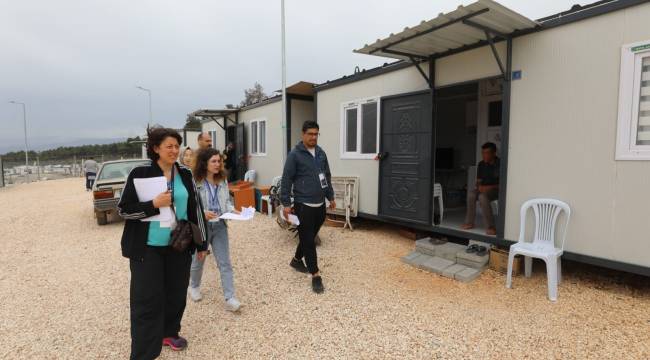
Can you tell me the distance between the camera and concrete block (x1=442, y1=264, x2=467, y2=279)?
13.7 ft

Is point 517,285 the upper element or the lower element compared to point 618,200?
lower

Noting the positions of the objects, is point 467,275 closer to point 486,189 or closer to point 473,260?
point 473,260

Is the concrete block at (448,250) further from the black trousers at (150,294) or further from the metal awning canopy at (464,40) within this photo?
the black trousers at (150,294)

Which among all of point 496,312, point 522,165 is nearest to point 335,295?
point 496,312

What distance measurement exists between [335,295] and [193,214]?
1852 millimetres

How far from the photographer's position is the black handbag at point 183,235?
7.70ft

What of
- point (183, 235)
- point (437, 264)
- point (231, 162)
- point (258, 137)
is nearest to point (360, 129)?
point (437, 264)

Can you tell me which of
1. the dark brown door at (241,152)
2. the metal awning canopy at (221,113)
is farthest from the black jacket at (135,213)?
the metal awning canopy at (221,113)

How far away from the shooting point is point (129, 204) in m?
2.23

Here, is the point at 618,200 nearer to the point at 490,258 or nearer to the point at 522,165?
the point at 522,165

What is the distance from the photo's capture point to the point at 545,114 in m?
3.96

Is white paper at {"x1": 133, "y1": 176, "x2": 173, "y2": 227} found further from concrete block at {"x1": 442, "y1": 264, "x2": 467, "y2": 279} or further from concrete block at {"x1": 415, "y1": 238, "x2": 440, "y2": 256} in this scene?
concrete block at {"x1": 415, "y1": 238, "x2": 440, "y2": 256}

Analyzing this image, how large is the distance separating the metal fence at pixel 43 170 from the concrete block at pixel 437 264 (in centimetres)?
2231

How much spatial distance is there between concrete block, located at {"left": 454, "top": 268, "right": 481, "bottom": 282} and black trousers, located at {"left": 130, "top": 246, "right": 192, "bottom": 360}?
3.03 m
